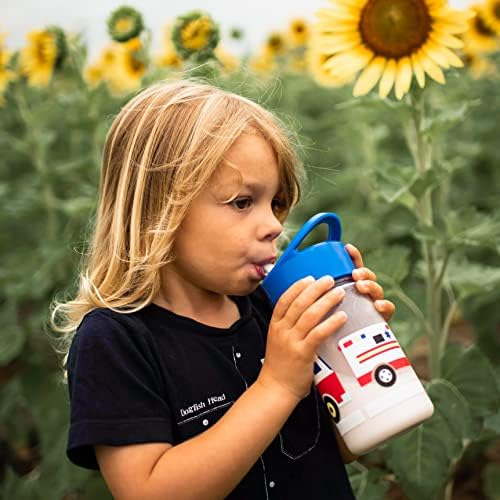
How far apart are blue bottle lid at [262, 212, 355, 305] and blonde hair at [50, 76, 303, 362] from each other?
180 mm

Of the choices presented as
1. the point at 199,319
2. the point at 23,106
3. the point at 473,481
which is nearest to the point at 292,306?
the point at 199,319

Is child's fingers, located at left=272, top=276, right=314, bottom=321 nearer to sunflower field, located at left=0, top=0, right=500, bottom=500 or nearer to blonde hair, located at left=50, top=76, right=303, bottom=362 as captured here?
blonde hair, located at left=50, top=76, right=303, bottom=362

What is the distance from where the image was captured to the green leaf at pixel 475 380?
6.93 ft

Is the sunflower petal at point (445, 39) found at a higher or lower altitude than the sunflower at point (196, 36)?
lower

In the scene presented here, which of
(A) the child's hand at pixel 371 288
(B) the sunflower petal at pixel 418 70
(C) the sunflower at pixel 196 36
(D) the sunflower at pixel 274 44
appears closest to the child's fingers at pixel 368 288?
(A) the child's hand at pixel 371 288

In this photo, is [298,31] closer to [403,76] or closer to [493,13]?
[493,13]

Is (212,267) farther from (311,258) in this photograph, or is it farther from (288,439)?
(288,439)

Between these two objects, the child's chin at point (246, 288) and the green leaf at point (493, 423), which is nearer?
the child's chin at point (246, 288)

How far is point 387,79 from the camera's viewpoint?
2.34 metres

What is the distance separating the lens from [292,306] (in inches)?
50.4

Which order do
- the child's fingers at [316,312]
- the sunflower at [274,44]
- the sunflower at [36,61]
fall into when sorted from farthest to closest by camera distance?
the sunflower at [274,44]
the sunflower at [36,61]
the child's fingers at [316,312]

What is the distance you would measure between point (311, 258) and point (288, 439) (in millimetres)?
376

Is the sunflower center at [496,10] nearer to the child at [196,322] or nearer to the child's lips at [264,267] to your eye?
the child at [196,322]

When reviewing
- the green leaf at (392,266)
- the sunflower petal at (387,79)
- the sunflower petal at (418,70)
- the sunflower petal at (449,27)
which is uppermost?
the sunflower petal at (449,27)
